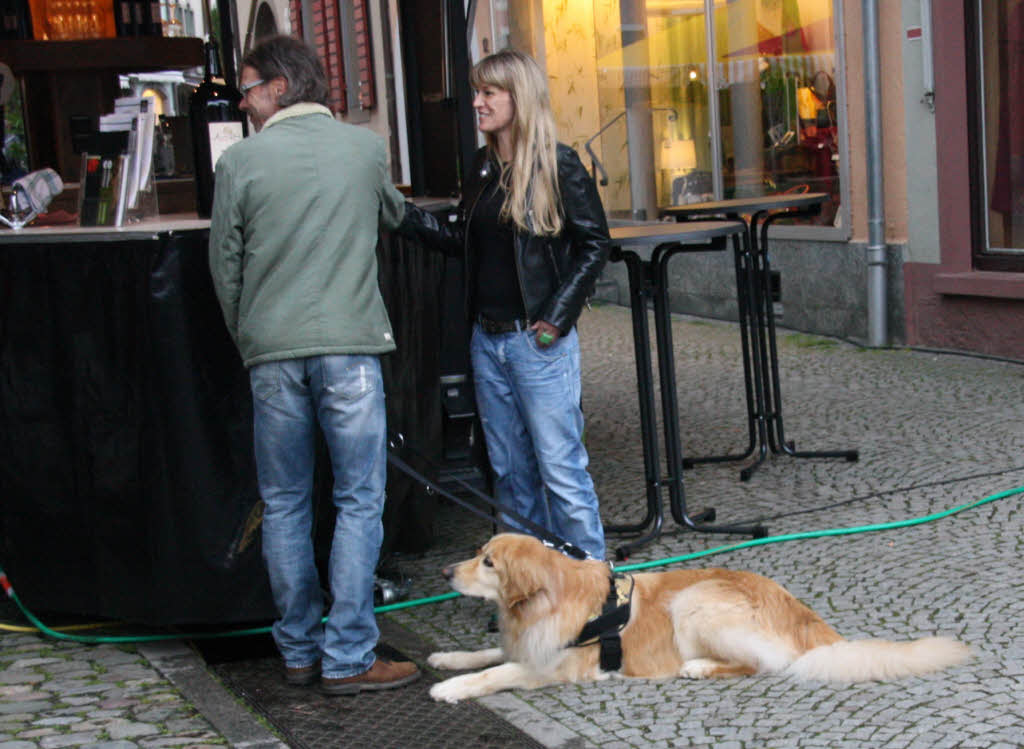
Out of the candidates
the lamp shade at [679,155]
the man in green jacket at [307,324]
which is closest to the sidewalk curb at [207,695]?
the man in green jacket at [307,324]

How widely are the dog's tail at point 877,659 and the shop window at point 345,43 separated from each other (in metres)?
6.74

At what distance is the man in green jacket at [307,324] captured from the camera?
4035 mm

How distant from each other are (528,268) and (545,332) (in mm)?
232

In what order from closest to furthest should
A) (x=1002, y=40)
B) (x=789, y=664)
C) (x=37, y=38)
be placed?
(x=789, y=664)
(x=37, y=38)
(x=1002, y=40)

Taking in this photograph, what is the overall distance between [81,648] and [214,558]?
70cm

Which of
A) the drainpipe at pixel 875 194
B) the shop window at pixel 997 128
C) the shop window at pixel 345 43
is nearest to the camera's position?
the shop window at pixel 997 128

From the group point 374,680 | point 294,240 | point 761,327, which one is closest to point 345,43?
point 761,327

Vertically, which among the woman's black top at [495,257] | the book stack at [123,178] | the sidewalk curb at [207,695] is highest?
the book stack at [123,178]

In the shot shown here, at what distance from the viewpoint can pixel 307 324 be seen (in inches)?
159

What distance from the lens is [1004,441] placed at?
22.5 ft

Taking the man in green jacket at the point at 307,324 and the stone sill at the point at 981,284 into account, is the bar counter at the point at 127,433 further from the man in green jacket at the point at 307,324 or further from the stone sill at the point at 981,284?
the stone sill at the point at 981,284

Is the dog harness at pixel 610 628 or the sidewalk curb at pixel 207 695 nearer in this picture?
the sidewalk curb at pixel 207 695

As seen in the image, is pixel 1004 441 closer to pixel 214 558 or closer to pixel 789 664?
pixel 789 664

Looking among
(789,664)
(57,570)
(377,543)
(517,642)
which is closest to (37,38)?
(57,570)
